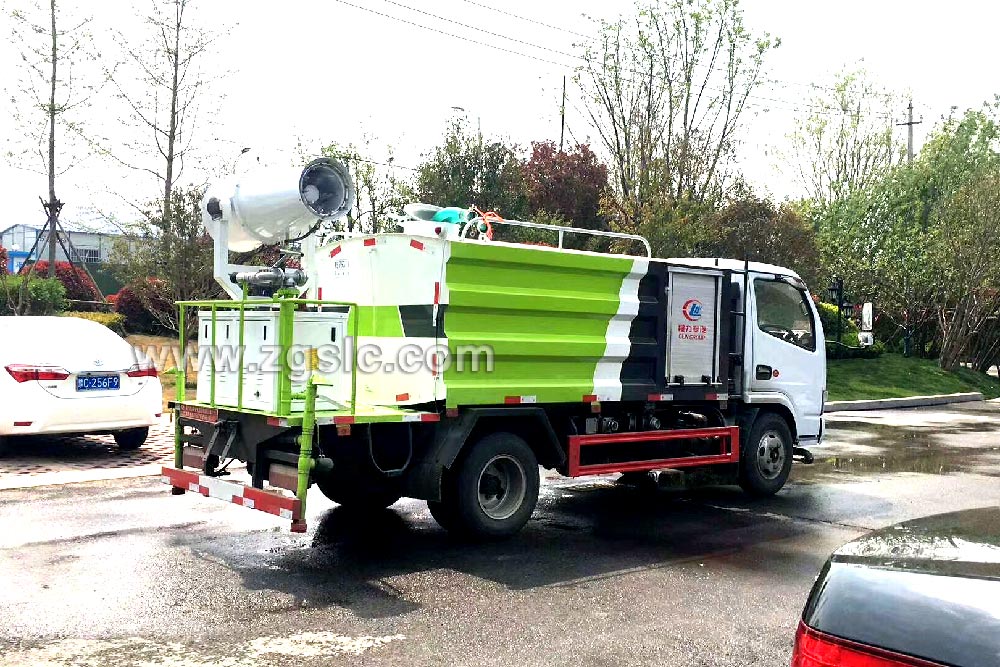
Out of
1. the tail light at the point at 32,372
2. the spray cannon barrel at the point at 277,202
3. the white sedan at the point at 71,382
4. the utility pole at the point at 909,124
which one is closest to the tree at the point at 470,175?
the white sedan at the point at 71,382

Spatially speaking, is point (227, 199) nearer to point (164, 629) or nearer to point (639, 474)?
point (164, 629)

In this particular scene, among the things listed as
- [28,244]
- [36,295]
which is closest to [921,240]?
[36,295]

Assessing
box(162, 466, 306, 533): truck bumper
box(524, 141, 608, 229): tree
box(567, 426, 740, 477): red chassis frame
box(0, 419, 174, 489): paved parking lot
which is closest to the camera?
box(162, 466, 306, 533): truck bumper

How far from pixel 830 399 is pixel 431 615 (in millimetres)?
19092

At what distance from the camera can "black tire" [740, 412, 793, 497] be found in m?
9.73

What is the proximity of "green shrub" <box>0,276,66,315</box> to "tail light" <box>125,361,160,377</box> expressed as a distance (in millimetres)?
14096

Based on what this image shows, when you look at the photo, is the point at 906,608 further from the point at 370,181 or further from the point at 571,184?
the point at 571,184

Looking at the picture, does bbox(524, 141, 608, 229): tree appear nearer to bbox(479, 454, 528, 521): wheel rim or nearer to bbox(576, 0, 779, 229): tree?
bbox(576, 0, 779, 229): tree

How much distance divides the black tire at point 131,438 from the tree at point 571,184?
1841 cm

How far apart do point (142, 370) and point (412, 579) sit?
20.0 ft

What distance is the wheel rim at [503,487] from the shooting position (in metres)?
7.73

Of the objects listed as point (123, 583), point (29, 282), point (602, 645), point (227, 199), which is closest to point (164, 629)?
point (123, 583)

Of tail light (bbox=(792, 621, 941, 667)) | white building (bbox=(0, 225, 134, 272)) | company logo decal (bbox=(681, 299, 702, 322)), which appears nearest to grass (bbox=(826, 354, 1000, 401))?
company logo decal (bbox=(681, 299, 702, 322))

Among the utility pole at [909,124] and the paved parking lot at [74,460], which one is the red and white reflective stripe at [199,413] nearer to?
the paved parking lot at [74,460]
